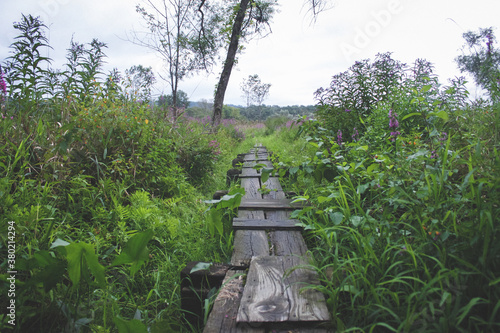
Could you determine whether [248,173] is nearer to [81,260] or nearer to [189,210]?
[189,210]

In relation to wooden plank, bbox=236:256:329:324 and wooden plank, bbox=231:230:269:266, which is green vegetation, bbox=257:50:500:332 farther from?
wooden plank, bbox=231:230:269:266

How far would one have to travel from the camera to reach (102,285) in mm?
1264

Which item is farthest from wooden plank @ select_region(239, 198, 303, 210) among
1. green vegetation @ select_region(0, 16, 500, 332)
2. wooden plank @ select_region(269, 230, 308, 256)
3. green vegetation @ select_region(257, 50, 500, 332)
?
wooden plank @ select_region(269, 230, 308, 256)

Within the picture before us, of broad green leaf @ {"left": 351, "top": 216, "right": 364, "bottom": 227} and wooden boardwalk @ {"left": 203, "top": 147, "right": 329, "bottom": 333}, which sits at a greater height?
broad green leaf @ {"left": 351, "top": 216, "right": 364, "bottom": 227}

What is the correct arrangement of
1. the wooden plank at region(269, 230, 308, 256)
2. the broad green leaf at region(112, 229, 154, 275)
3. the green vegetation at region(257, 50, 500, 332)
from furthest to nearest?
the wooden plank at region(269, 230, 308, 256)
the broad green leaf at region(112, 229, 154, 275)
the green vegetation at region(257, 50, 500, 332)

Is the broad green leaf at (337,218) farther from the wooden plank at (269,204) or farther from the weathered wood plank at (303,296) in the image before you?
the wooden plank at (269,204)

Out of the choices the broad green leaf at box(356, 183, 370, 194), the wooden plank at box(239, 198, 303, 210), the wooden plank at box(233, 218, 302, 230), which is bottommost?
the wooden plank at box(233, 218, 302, 230)

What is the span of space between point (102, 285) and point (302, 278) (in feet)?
3.29

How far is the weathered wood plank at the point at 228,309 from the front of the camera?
1.11 meters

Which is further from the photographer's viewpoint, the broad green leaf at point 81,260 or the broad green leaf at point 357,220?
the broad green leaf at point 357,220

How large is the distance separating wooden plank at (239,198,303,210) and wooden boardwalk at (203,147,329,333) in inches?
7.5

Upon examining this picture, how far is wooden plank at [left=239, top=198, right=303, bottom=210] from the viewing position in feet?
8.06

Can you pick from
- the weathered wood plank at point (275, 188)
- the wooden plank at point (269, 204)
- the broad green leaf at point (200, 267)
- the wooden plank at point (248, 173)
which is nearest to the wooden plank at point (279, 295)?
the broad green leaf at point (200, 267)

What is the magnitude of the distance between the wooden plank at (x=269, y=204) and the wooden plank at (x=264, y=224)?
30 cm
